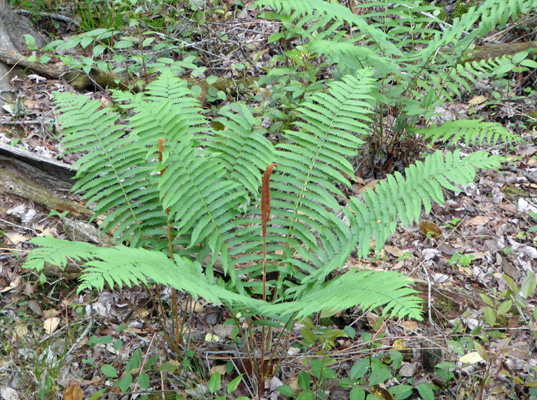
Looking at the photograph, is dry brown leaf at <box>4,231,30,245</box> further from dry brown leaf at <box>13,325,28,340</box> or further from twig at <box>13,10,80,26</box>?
twig at <box>13,10,80,26</box>

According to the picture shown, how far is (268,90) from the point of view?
408cm

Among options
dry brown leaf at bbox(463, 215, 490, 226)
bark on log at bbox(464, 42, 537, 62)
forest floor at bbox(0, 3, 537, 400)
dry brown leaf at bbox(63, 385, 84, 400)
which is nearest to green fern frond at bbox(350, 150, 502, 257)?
forest floor at bbox(0, 3, 537, 400)

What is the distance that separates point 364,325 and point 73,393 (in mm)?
1491

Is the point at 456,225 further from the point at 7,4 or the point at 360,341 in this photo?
the point at 7,4

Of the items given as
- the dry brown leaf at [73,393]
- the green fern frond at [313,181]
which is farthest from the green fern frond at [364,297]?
the dry brown leaf at [73,393]

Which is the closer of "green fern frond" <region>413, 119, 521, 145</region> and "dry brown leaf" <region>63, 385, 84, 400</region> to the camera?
"dry brown leaf" <region>63, 385, 84, 400</region>

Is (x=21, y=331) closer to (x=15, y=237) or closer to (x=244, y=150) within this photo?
(x=15, y=237)

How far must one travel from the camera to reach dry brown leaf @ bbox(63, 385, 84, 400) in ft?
7.02

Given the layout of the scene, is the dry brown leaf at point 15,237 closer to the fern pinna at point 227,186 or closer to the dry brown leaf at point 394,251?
the fern pinna at point 227,186

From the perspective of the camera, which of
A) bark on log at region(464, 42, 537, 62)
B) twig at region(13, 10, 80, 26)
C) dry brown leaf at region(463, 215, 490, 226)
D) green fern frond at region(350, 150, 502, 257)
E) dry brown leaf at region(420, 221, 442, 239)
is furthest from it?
twig at region(13, 10, 80, 26)

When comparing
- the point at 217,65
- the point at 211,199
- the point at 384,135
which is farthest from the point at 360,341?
the point at 217,65

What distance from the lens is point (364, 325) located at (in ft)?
8.65

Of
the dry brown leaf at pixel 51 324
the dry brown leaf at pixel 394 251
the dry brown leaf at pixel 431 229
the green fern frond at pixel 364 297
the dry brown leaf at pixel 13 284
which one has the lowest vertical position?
the dry brown leaf at pixel 51 324

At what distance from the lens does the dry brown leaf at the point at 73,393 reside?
2.14m
